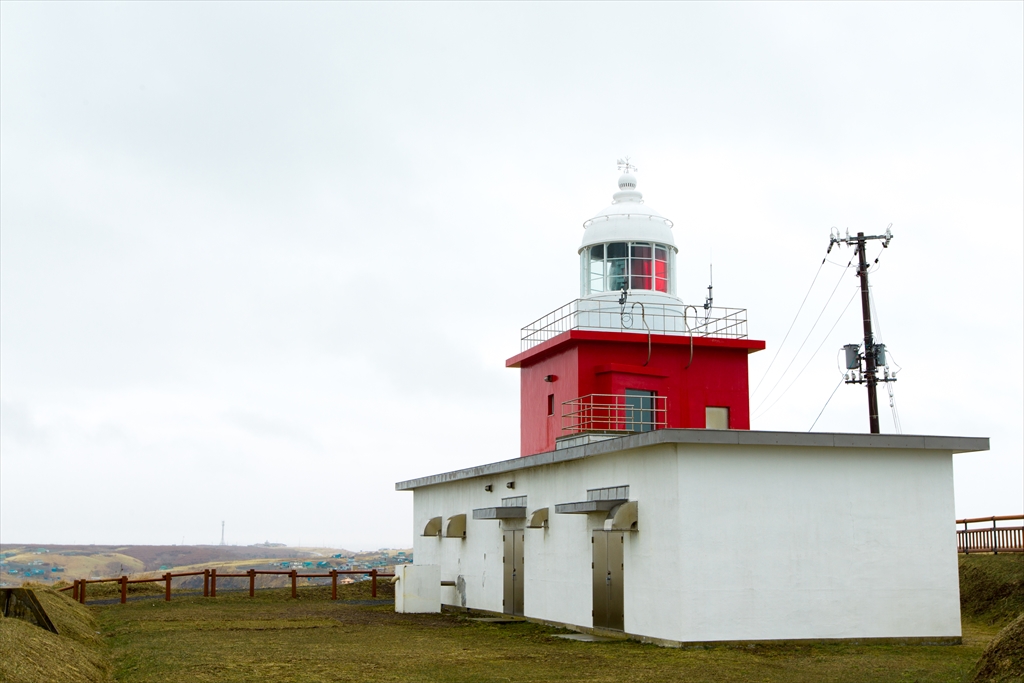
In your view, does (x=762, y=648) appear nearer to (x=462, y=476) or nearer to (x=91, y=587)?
(x=462, y=476)

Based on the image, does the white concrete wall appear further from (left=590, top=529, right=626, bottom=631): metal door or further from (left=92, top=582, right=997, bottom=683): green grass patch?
(left=92, top=582, right=997, bottom=683): green grass patch

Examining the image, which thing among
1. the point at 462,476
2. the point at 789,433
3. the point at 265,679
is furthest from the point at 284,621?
the point at 789,433

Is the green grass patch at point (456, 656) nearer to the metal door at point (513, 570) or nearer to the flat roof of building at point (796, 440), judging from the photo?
the metal door at point (513, 570)

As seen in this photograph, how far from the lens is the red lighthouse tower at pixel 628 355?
24219mm

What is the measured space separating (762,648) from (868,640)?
1.95 metres

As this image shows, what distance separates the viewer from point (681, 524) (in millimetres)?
16609

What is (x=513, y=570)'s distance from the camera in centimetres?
2397

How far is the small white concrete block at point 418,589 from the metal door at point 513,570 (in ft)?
9.76

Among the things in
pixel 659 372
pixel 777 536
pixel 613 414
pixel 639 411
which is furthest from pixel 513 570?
pixel 777 536

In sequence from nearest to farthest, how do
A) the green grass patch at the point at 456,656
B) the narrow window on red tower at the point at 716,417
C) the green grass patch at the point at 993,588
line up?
the green grass patch at the point at 456,656, the green grass patch at the point at 993,588, the narrow window on red tower at the point at 716,417

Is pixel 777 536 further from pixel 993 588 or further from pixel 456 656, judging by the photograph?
pixel 993 588

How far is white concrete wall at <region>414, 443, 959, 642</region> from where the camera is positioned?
16656mm

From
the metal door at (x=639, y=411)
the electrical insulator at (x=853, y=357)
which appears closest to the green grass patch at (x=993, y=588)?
the electrical insulator at (x=853, y=357)

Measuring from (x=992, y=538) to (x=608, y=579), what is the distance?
1423 cm
